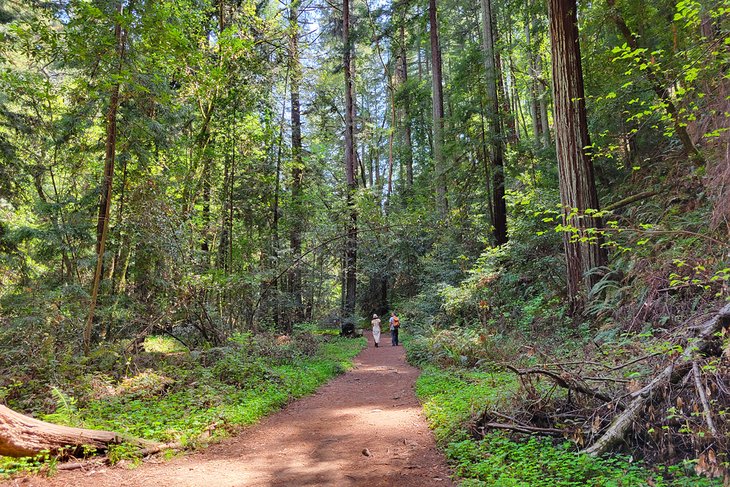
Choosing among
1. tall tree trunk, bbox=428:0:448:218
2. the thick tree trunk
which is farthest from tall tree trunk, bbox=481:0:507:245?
the thick tree trunk

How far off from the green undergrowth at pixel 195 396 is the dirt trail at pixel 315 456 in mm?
307

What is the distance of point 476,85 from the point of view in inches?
632

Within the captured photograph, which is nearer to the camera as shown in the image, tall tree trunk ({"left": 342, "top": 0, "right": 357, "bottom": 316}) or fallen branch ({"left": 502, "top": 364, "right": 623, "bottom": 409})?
fallen branch ({"left": 502, "top": 364, "right": 623, "bottom": 409})

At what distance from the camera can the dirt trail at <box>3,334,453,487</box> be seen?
4.36 m

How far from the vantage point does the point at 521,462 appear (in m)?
4.11

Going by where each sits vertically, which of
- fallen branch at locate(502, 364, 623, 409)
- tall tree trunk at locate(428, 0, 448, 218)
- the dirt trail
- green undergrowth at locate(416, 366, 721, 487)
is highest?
tall tree trunk at locate(428, 0, 448, 218)

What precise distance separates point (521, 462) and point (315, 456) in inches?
96.7

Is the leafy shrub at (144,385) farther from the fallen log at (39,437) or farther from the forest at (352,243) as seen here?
the fallen log at (39,437)

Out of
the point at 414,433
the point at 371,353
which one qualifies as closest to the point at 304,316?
the point at 371,353

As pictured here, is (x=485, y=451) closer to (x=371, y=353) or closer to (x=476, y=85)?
(x=371, y=353)

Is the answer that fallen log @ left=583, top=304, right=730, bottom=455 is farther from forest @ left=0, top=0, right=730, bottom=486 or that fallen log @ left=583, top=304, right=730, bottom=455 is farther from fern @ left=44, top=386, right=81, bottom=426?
fern @ left=44, top=386, right=81, bottom=426

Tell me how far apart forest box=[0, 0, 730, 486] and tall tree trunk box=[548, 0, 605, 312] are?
0.16 ft

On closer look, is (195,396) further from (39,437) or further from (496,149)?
(496,149)

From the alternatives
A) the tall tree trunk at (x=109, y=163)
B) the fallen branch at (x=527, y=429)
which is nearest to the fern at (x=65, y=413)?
the tall tree trunk at (x=109, y=163)
